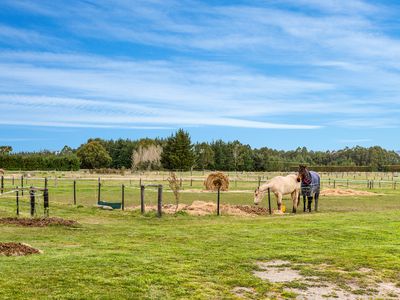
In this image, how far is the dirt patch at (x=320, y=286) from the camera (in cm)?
828

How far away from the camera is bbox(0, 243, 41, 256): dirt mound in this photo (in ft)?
35.9

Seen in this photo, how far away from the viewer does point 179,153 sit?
10131cm

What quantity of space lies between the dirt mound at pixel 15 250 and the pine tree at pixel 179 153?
88.7 m

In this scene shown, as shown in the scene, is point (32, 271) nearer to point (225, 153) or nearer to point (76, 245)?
point (76, 245)

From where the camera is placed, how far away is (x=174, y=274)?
361 inches

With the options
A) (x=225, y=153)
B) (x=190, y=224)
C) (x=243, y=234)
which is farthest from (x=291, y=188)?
(x=225, y=153)

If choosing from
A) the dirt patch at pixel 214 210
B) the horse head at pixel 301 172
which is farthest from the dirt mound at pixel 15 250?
the horse head at pixel 301 172

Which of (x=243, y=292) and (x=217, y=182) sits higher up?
(x=217, y=182)

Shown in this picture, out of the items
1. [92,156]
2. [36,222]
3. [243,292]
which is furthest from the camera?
[92,156]

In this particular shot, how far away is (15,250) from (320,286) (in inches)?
250

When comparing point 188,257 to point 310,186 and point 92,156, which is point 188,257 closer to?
point 310,186

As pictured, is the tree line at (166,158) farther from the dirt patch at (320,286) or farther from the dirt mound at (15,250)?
the dirt patch at (320,286)

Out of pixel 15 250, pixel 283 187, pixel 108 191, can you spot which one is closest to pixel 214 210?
pixel 283 187

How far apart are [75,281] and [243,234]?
6976 millimetres
